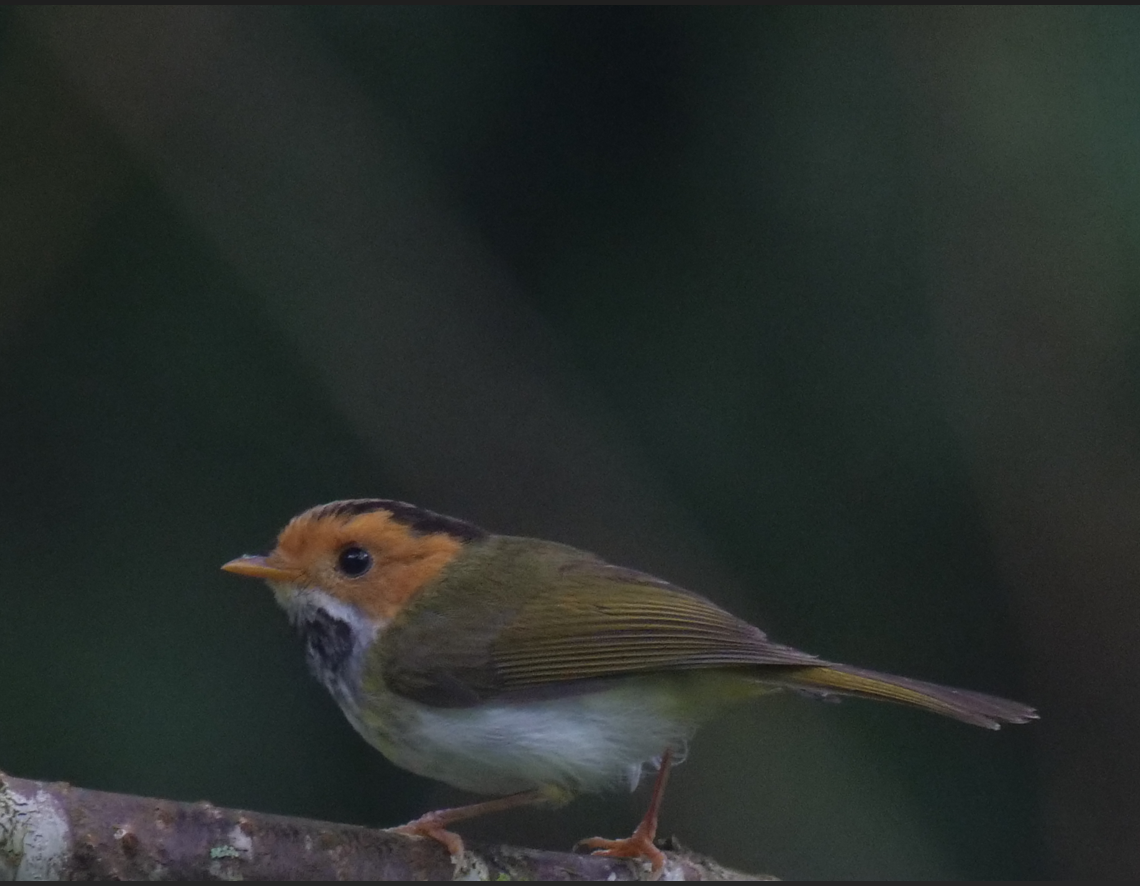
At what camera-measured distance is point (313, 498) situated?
5777mm

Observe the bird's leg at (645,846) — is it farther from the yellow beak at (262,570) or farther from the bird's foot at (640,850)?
the yellow beak at (262,570)

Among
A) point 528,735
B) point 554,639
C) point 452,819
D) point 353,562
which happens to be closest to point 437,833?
point 452,819

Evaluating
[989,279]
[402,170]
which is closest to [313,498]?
[402,170]

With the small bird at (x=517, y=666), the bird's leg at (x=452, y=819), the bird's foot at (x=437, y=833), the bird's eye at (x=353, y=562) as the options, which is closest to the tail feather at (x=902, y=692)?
the small bird at (x=517, y=666)

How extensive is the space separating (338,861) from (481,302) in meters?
3.34

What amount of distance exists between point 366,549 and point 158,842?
44.5 inches

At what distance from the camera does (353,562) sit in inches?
160

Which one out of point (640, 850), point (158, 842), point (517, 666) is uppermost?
point (517, 666)

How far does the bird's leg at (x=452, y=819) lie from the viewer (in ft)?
11.4

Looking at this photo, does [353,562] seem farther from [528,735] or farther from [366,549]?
[528,735]

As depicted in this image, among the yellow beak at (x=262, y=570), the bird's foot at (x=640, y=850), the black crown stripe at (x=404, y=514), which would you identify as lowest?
the bird's foot at (x=640, y=850)

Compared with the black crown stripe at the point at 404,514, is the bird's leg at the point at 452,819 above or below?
below

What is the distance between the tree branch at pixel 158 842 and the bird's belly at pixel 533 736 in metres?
0.33

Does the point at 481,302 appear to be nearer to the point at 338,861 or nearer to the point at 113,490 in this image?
the point at 113,490
